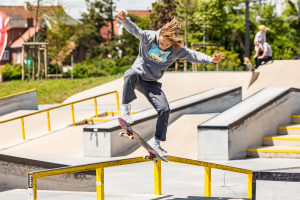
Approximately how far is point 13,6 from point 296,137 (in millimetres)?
70969

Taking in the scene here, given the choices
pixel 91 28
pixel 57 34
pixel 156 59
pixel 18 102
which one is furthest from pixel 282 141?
pixel 91 28

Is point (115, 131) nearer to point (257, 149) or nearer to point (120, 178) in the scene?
point (120, 178)

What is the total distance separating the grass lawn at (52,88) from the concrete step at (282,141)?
13178 mm

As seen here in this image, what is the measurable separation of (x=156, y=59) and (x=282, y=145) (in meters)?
6.77

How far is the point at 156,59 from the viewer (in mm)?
5480

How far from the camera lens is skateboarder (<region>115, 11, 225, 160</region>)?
17.8 feet

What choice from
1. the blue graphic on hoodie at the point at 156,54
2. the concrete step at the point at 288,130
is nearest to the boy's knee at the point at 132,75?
the blue graphic on hoodie at the point at 156,54

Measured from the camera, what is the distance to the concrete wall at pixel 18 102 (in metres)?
16.5

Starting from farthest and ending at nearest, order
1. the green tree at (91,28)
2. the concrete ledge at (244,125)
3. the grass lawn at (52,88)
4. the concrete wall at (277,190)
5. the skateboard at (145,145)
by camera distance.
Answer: the green tree at (91,28), the grass lawn at (52,88), the concrete ledge at (244,125), the skateboard at (145,145), the concrete wall at (277,190)

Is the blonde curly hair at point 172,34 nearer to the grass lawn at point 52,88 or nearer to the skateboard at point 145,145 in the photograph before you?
the skateboard at point 145,145

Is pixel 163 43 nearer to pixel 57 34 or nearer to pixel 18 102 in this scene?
pixel 18 102

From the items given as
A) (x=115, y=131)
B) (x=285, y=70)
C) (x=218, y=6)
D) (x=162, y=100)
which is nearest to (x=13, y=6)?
(x=218, y=6)

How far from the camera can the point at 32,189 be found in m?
4.14

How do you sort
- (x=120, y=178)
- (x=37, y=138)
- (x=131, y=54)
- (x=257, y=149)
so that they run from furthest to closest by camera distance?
1. (x=131, y=54)
2. (x=37, y=138)
3. (x=257, y=149)
4. (x=120, y=178)
